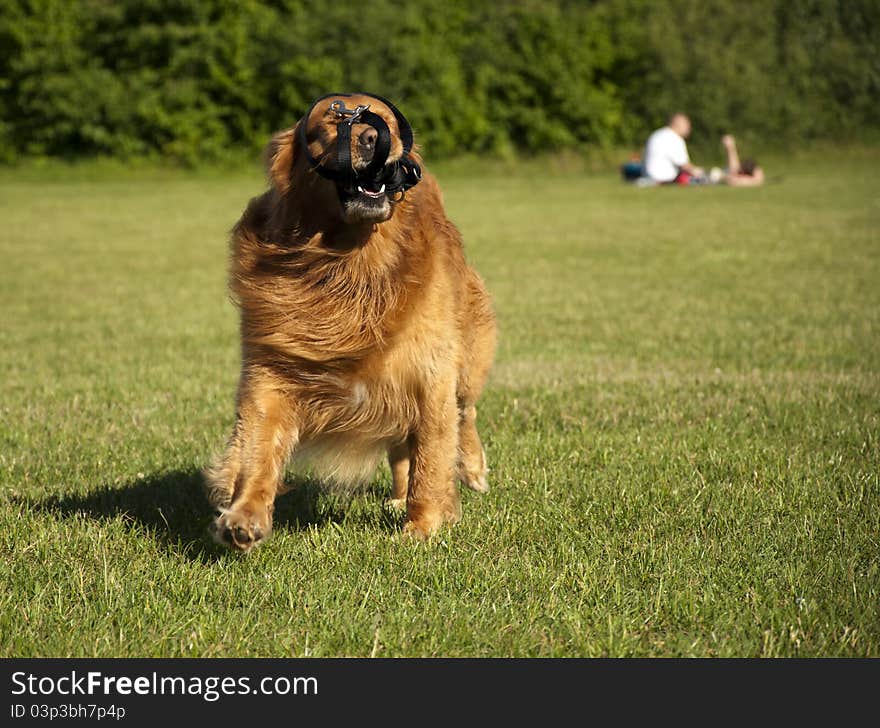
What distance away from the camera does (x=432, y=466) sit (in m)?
4.14

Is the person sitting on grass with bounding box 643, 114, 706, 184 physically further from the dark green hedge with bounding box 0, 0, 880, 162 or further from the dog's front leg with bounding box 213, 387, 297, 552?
the dog's front leg with bounding box 213, 387, 297, 552

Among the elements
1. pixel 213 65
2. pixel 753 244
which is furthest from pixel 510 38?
pixel 753 244

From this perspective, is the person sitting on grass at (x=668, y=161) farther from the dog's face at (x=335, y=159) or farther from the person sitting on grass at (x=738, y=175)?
the dog's face at (x=335, y=159)

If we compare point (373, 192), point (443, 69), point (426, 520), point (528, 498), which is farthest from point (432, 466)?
point (443, 69)

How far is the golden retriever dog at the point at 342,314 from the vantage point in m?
3.64

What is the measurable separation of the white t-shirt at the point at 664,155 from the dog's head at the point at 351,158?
23933mm

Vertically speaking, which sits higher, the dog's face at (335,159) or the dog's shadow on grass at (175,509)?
the dog's face at (335,159)

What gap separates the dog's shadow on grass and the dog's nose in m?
1.47

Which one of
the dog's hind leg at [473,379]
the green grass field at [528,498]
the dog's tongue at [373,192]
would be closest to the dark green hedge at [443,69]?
the green grass field at [528,498]

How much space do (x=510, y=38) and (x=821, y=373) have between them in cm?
3679

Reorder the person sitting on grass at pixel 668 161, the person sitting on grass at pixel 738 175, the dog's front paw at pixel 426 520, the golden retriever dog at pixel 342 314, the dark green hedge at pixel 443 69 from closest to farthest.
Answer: the golden retriever dog at pixel 342 314 < the dog's front paw at pixel 426 520 < the person sitting on grass at pixel 668 161 < the person sitting on grass at pixel 738 175 < the dark green hedge at pixel 443 69

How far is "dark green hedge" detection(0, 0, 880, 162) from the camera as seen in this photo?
37344 mm

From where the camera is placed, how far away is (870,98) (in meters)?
39.1

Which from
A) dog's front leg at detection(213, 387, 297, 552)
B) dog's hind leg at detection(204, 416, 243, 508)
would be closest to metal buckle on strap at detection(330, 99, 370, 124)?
dog's front leg at detection(213, 387, 297, 552)
